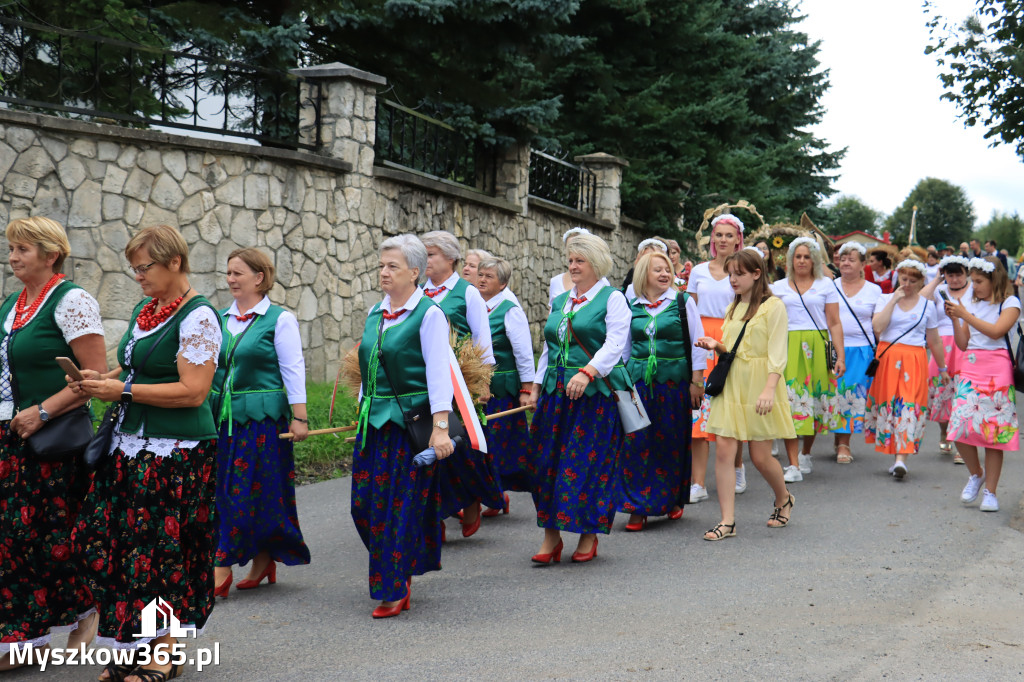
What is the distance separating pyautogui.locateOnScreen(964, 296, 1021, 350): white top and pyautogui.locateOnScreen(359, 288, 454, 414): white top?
4.83 metres

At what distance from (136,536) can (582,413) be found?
3076 mm

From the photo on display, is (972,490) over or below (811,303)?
below

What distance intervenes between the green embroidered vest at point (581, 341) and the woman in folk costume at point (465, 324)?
0.44 metres

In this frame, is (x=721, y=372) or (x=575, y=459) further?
(x=721, y=372)

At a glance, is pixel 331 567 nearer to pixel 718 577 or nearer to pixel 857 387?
pixel 718 577

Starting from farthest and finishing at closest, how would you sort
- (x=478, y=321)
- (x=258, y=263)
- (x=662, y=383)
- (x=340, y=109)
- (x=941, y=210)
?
(x=941, y=210) < (x=340, y=109) < (x=662, y=383) < (x=478, y=321) < (x=258, y=263)

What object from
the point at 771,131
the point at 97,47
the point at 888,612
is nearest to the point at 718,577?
the point at 888,612

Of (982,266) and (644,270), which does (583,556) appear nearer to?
(644,270)

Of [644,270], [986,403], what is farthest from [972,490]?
[644,270]

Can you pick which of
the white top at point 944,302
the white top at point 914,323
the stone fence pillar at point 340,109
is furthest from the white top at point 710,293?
the stone fence pillar at point 340,109

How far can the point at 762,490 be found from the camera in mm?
8914

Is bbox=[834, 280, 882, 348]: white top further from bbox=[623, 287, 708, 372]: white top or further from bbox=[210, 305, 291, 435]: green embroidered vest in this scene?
bbox=[210, 305, 291, 435]: green embroidered vest

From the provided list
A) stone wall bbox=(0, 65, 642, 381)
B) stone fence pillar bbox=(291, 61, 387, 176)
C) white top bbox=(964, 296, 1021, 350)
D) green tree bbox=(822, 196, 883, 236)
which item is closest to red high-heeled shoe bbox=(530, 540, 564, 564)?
white top bbox=(964, 296, 1021, 350)

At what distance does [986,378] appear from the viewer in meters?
8.10
